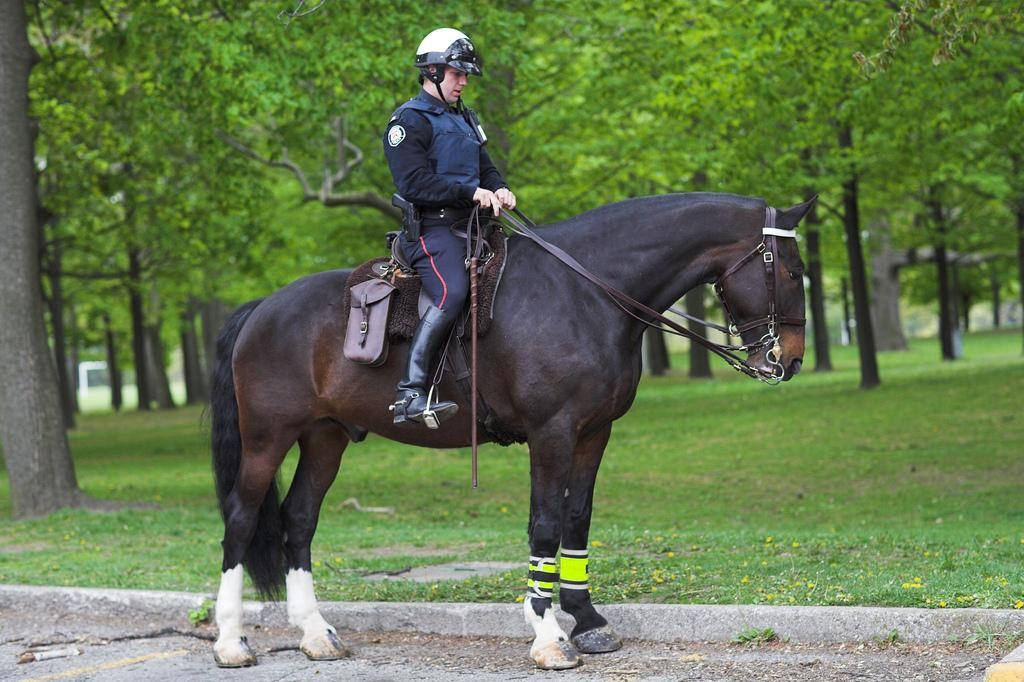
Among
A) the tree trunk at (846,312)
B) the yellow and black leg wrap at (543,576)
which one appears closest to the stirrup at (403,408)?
the yellow and black leg wrap at (543,576)

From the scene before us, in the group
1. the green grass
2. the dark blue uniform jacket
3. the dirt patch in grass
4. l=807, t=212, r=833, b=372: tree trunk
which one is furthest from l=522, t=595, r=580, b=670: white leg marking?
l=807, t=212, r=833, b=372: tree trunk

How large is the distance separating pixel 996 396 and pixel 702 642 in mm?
19357

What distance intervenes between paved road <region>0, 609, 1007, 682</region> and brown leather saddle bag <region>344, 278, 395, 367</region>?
1737 mm

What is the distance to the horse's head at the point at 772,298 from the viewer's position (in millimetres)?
7035

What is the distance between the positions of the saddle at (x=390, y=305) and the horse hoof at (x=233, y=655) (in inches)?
70.8

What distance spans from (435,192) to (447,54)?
786 mm

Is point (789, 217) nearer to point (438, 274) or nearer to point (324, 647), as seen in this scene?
point (438, 274)

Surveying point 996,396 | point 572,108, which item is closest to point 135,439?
point 572,108

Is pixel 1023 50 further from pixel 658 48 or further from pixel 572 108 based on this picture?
pixel 572 108

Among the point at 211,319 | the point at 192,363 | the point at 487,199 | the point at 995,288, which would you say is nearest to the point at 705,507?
the point at 487,199

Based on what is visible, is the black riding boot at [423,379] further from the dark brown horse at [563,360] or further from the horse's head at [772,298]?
the horse's head at [772,298]

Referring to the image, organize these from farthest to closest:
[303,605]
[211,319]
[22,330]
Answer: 1. [211,319]
2. [22,330]
3. [303,605]

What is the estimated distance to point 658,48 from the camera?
71.8 feet

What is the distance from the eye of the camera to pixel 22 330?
15.6 metres
